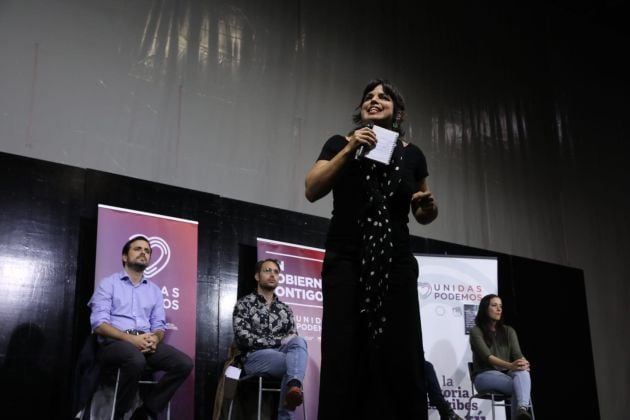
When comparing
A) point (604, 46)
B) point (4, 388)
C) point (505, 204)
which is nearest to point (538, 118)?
point (505, 204)

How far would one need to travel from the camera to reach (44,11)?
4.98 metres

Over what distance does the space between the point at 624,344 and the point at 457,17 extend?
419 centimetres

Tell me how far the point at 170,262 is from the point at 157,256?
4.1 inches

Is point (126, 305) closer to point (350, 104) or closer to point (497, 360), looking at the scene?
point (497, 360)

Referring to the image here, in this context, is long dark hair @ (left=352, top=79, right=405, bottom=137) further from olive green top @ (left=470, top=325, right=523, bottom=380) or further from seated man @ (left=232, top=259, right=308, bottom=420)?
olive green top @ (left=470, top=325, right=523, bottom=380)

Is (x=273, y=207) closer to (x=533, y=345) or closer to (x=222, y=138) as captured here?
(x=222, y=138)

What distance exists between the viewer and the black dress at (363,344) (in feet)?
5.72

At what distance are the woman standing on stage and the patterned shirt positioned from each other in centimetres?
285

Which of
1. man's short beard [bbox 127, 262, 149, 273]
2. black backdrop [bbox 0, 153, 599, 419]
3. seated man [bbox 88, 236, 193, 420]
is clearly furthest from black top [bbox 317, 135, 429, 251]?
black backdrop [bbox 0, 153, 599, 419]

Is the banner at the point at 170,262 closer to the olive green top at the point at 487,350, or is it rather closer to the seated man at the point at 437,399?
the seated man at the point at 437,399

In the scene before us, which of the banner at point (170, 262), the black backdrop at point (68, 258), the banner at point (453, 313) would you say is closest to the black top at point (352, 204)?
the banner at point (170, 262)

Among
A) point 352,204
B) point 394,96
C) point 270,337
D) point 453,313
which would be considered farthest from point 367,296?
point 453,313

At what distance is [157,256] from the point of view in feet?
15.4

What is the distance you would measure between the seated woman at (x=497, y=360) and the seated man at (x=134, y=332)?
84.3 inches
